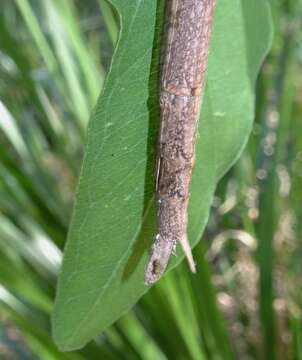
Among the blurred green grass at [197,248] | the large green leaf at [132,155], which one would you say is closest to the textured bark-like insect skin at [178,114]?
the large green leaf at [132,155]

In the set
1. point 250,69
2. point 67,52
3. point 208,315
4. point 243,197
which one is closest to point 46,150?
point 67,52

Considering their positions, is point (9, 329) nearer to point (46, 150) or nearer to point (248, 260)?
point (46, 150)

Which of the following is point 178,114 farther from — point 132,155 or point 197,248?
point 197,248

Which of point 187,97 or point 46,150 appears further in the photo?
point 46,150

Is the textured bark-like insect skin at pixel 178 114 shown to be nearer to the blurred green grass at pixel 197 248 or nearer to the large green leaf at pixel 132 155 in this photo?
the large green leaf at pixel 132 155

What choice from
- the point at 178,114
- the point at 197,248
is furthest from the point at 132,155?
the point at 197,248
